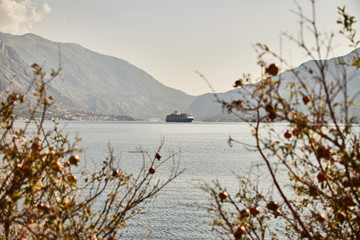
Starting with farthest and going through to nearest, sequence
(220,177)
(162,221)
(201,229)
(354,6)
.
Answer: (220,177)
(162,221)
(201,229)
(354,6)

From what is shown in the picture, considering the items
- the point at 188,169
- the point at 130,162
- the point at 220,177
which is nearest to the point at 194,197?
the point at 220,177

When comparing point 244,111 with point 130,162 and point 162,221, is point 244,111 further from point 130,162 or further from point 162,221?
point 130,162

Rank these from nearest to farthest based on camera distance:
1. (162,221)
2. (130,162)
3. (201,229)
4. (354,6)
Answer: (354,6)
(201,229)
(162,221)
(130,162)

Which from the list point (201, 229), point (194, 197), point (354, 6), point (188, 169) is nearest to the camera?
point (354, 6)

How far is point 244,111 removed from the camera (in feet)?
11.9

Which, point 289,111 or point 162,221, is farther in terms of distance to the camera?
point 162,221

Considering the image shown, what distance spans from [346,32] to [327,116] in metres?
0.91

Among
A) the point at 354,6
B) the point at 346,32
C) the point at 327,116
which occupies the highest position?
the point at 354,6

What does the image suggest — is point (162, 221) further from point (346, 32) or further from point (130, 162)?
point (130, 162)

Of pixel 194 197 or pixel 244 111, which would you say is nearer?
pixel 244 111

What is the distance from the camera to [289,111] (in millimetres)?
3125

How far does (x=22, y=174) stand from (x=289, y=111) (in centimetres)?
241

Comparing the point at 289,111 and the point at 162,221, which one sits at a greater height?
the point at 289,111

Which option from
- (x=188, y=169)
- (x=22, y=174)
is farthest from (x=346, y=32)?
(x=188, y=169)
